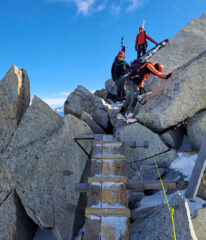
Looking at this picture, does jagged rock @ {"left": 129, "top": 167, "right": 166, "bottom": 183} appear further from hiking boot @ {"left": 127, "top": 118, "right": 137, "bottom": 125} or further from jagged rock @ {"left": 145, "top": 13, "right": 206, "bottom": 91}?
jagged rock @ {"left": 145, "top": 13, "right": 206, "bottom": 91}

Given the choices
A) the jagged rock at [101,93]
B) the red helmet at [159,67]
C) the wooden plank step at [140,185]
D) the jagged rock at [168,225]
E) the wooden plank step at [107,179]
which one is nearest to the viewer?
the jagged rock at [168,225]

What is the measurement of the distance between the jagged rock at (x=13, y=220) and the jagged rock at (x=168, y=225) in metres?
5.13

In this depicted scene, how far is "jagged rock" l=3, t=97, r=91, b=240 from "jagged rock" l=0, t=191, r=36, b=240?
2.32ft

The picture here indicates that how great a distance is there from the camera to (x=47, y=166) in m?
7.54

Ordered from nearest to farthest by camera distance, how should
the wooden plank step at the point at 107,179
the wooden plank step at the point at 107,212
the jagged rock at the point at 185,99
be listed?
the wooden plank step at the point at 107,212, the wooden plank step at the point at 107,179, the jagged rock at the point at 185,99

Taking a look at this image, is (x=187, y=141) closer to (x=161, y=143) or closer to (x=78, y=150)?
(x=161, y=143)

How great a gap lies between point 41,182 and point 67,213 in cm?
160

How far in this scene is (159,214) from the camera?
4309mm

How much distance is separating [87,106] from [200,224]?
9.96m

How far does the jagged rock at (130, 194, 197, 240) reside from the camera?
11.3ft

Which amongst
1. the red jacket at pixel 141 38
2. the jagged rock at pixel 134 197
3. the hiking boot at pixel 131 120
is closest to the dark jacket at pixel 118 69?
the hiking boot at pixel 131 120

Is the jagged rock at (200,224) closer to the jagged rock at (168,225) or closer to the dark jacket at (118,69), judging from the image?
the jagged rock at (168,225)

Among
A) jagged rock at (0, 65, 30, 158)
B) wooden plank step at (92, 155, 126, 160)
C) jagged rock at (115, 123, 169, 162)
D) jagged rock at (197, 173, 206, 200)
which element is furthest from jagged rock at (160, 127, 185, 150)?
jagged rock at (0, 65, 30, 158)

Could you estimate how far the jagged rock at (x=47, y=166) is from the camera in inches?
272
